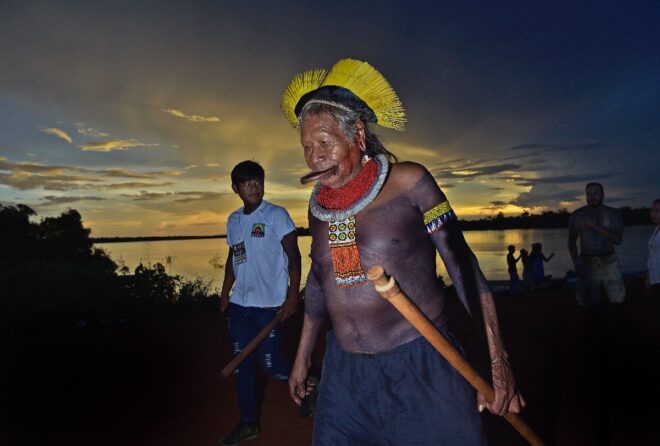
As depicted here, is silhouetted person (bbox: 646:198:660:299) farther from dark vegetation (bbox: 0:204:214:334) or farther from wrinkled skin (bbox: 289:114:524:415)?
dark vegetation (bbox: 0:204:214:334)

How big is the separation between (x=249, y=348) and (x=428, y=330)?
260 cm

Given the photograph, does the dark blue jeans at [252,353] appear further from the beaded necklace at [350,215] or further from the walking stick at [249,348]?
the beaded necklace at [350,215]

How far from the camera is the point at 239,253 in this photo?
4.85 m

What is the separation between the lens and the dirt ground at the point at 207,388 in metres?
5.08

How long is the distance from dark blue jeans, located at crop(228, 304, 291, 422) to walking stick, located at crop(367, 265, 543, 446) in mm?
2705

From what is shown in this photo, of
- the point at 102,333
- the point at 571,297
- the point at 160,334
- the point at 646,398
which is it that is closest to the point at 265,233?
the point at 646,398

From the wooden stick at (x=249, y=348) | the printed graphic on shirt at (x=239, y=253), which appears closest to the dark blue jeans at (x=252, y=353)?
the wooden stick at (x=249, y=348)

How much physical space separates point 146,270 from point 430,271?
1391cm

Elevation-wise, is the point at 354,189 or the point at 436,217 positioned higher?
the point at 354,189

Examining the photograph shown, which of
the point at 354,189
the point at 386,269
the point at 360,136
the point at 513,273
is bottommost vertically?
the point at 513,273

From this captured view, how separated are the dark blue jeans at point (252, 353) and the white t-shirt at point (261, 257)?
9 cm

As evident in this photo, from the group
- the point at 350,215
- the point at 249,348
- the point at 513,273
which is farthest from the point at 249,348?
the point at 513,273

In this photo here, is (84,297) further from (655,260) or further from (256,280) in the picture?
(655,260)

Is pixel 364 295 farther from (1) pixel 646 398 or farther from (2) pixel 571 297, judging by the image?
(2) pixel 571 297
